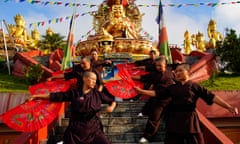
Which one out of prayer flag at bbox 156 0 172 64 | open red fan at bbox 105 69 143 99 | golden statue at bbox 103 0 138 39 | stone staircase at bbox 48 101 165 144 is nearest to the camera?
open red fan at bbox 105 69 143 99

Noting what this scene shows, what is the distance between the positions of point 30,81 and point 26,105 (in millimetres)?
9907

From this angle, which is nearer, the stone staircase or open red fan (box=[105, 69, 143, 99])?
open red fan (box=[105, 69, 143, 99])

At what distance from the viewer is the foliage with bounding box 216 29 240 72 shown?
50.2 feet

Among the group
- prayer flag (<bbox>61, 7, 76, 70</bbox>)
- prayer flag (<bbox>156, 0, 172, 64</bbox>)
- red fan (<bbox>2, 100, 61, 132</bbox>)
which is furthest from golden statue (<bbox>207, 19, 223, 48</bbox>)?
red fan (<bbox>2, 100, 61, 132</bbox>)

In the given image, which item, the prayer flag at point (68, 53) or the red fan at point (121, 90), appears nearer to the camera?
the red fan at point (121, 90)

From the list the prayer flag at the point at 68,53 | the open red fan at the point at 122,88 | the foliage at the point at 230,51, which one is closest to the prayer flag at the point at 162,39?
the foliage at the point at 230,51

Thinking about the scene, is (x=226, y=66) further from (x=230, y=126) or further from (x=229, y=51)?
(x=230, y=126)

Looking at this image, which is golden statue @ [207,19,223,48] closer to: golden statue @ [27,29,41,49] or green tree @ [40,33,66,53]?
→ green tree @ [40,33,66,53]

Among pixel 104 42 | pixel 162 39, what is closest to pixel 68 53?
pixel 162 39

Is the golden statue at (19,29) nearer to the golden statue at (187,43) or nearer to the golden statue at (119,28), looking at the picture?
the golden statue at (119,28)

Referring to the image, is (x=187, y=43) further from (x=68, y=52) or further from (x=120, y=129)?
(x=120, y=129)

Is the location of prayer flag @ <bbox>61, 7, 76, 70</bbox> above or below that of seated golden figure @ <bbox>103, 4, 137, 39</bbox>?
below

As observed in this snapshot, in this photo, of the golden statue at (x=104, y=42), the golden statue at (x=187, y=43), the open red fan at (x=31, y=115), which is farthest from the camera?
the golden statue at (x=187, y=43)

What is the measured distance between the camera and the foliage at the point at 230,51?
15.3 metres
